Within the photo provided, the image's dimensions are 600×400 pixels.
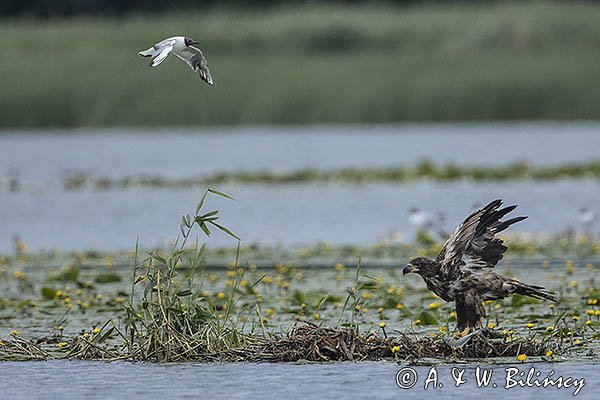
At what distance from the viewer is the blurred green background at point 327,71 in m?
43.7

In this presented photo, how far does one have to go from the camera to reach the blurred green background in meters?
43.7

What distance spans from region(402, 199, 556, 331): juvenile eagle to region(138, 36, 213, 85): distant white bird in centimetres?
198

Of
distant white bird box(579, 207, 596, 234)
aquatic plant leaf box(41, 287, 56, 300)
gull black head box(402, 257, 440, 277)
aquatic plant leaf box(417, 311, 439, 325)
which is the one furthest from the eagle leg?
distant white bird box(579, 207, 596, 234)

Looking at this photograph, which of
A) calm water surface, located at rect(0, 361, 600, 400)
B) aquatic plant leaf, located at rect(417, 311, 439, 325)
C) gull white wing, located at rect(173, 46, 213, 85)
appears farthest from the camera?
aquatic plant leaf, located at rect(417, 311, 439, 325)

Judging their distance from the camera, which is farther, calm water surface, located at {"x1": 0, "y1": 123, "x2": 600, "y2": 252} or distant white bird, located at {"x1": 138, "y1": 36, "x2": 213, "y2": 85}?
calm water surface, located at {"x1": 0, "y1": 123, "x2": 600, "y2": 252}

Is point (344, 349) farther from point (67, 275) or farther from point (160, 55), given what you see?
point (67, 275)

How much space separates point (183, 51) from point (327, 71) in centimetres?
3540

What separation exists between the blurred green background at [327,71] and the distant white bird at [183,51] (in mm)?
32392

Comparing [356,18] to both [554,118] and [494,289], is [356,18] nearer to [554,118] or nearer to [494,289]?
[554,118]

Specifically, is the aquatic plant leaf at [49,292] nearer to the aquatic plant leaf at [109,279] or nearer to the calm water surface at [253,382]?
the aquatic plant leaf at [109,279]

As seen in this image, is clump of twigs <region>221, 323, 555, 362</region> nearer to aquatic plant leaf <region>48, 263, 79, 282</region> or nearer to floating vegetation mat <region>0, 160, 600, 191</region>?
aquatic plant leaf <region>48, 263, 79, 282</region>

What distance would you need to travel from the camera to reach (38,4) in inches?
2472
